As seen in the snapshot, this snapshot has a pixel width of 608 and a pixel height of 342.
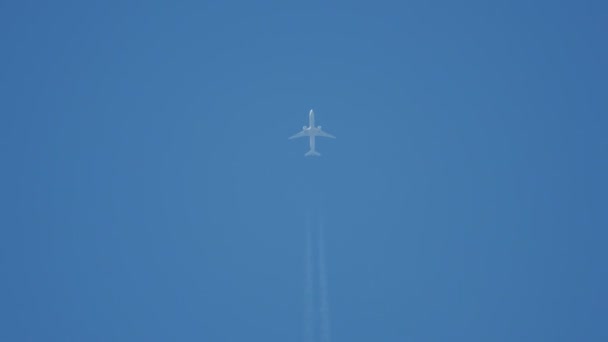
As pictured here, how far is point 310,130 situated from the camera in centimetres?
8919
